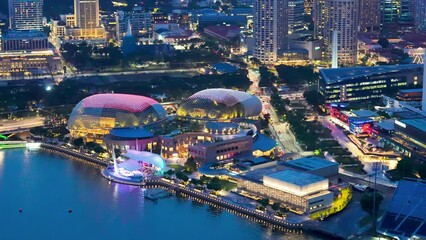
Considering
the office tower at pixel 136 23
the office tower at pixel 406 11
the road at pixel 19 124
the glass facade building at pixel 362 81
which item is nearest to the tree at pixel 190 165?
the road at pixel 19 124

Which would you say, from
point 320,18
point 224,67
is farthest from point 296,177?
point 320,18

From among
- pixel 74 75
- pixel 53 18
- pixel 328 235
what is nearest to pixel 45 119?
pixel 74 75

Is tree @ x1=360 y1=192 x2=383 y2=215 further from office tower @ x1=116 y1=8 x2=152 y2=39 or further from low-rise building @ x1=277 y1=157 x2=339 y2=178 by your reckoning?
office tower @ x1=116 y1=8 x2=152 y2=39

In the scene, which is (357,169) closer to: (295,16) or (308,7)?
(295,16)

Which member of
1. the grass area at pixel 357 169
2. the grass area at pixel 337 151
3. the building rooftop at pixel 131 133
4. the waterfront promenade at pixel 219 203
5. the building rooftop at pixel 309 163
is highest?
the building rooftop at pixel 131 133

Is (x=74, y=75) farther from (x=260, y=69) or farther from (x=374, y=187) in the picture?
(x=374, y=187)

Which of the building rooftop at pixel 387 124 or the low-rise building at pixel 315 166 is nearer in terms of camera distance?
the low-rise building at pixel 315 166

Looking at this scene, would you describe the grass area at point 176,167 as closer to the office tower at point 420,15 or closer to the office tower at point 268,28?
the office tower at point 268,28
